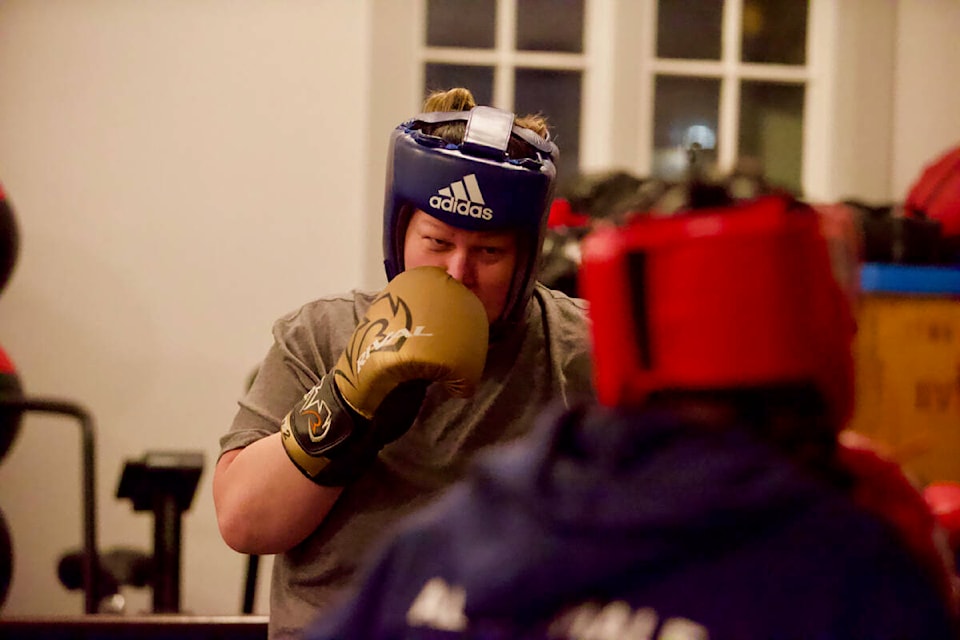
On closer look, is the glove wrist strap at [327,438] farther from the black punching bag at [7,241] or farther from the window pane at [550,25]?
the window pane at [550,25]

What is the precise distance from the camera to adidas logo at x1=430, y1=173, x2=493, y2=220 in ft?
4.07

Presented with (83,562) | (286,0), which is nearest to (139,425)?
(83,562)

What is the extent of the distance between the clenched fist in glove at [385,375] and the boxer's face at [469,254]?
0.08 metres

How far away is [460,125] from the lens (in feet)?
4.33

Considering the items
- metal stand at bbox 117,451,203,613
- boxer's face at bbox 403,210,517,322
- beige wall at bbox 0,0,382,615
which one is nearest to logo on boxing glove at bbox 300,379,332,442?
boxer's face at bbox 403,210,517,322

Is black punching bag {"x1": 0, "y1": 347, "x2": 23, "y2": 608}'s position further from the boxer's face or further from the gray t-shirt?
the boxer's face

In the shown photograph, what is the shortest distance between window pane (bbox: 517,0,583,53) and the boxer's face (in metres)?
2.01

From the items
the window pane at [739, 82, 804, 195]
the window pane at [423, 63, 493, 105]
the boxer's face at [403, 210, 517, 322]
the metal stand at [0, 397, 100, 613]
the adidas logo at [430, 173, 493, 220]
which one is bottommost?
the metal stand at [0, 397, 100, 613]

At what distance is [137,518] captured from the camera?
2971mm

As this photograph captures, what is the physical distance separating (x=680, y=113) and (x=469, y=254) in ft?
7.01

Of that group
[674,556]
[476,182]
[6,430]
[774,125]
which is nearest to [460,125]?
[476,182]

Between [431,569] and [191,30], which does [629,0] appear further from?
[431,569]

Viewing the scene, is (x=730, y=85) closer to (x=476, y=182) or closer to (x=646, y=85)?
(x=646, y=85)

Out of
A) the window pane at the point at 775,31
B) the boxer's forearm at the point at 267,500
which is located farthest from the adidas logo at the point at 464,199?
the window pane at the point at 775,31
